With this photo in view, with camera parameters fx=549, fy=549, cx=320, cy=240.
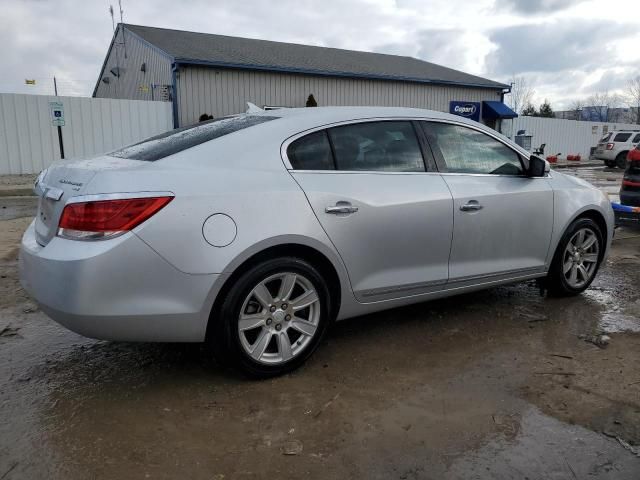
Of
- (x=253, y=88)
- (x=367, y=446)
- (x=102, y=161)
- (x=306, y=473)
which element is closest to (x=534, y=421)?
(x=367, y=446)

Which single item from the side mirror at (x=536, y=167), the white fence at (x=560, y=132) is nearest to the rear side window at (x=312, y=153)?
the side mirror at (x=536, y=167)

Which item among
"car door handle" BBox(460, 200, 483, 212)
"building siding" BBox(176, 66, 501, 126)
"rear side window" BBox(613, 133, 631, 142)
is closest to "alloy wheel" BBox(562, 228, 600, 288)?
"car door handle" BBox(460, 200, 483, 212)

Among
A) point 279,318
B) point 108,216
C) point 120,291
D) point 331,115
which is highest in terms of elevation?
point 331,115

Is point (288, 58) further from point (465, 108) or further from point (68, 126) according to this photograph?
point (68, 126)

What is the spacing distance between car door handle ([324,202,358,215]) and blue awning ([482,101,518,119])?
81.3 ft

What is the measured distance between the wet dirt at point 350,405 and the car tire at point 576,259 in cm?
45

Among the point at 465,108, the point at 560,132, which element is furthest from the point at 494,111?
the point at 560,132

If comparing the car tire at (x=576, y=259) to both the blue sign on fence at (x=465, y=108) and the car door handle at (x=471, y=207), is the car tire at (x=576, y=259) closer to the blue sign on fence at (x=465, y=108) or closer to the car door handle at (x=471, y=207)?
the car door handle at (x=471, y=207)

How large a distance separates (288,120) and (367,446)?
1945 millimetres

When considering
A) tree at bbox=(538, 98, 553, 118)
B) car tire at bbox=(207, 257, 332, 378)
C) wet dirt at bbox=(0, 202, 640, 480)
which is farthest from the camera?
tree at bbox=(538, 98, 553, 118)

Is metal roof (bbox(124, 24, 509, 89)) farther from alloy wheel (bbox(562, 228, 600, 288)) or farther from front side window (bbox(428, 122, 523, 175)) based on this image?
alloy wheel (bbox(562, 228, 600, 288))

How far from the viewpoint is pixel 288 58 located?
2211cm

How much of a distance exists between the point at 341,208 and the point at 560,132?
31042 mm

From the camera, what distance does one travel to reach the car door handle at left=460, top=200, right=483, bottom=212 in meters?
3.76
